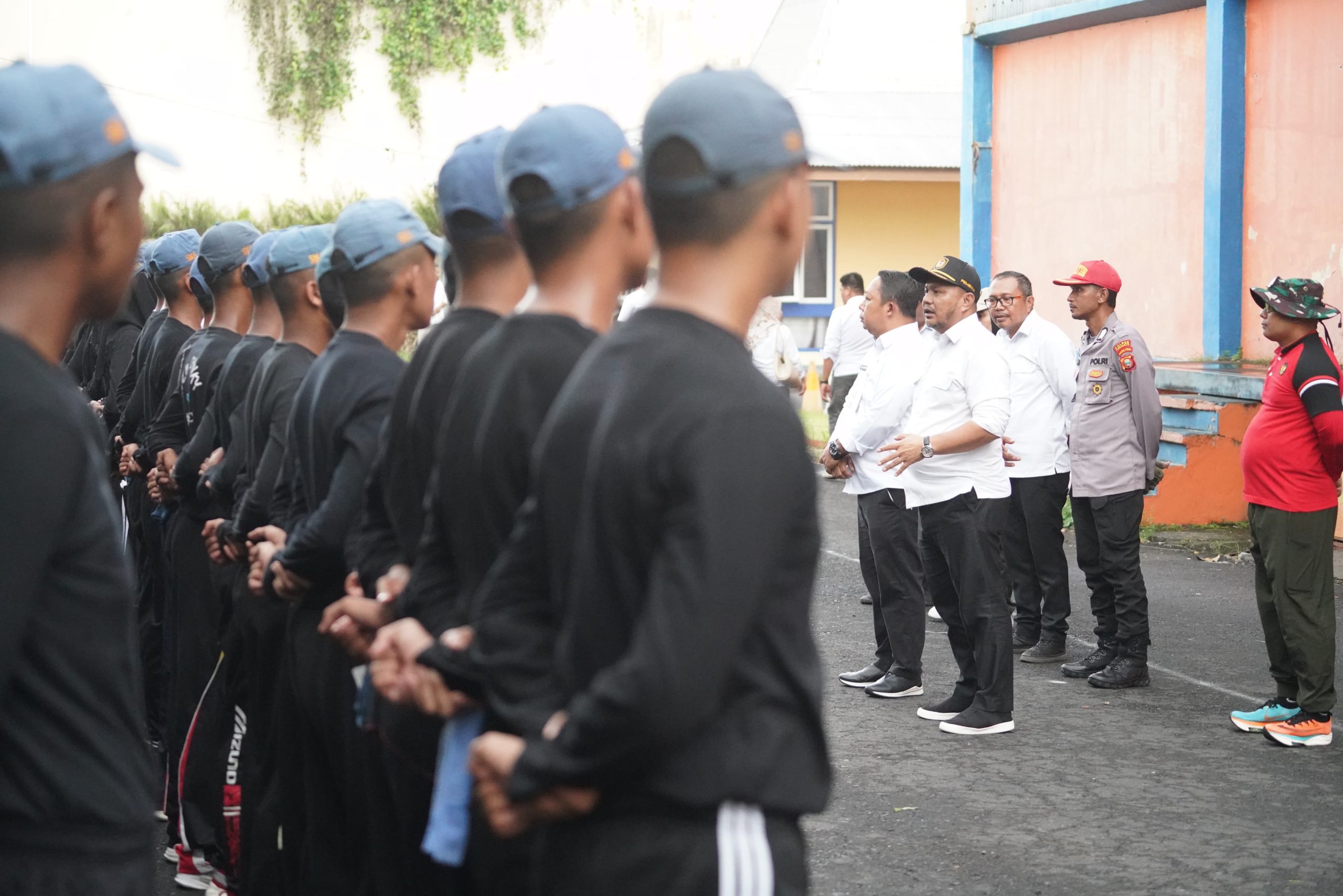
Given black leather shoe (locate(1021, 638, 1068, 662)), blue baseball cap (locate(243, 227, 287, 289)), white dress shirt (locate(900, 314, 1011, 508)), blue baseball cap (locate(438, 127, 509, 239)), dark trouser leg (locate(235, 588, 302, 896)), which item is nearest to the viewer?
blue baseball cap (locate(438, 127, 509, 239))

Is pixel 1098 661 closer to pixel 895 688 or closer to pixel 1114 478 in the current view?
pixel 1114 478

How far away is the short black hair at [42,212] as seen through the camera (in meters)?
2.18

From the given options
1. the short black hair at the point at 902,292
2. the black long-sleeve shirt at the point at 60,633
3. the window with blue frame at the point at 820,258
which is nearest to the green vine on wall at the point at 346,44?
the window with blue frame at the point at 820,258

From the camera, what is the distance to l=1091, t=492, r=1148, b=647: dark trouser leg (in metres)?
8.13

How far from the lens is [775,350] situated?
547 inches

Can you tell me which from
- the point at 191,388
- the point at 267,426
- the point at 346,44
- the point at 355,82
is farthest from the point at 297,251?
the point at 346,44

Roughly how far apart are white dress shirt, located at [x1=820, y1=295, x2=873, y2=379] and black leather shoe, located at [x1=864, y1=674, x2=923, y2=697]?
7571 millimetres

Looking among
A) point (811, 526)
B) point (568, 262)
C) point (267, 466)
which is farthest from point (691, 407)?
point (267, 466)

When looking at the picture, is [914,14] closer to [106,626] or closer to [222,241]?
[222,241]

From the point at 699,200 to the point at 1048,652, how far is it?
7.15 meters

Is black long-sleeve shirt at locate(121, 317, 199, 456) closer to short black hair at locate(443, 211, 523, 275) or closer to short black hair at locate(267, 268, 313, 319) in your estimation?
short black hair at locate(267, 268, 313, 319)

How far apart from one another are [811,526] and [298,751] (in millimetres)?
2390

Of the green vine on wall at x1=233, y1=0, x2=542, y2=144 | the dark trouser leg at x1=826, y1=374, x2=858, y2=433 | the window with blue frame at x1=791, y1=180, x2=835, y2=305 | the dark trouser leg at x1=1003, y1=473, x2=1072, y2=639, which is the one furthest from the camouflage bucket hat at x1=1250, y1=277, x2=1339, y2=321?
the green vine on wall at x1=233, y1=0, x2=542, y2=144

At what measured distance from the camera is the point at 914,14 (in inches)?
905
